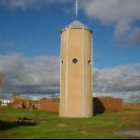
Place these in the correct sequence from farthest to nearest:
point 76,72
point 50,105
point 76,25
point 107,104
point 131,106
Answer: point 131,106 < point 107,104 < point 50,105 < point 76,25 < point 76,72

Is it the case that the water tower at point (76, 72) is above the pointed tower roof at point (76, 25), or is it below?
below

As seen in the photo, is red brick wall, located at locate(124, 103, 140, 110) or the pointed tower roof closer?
the pointed tower roof

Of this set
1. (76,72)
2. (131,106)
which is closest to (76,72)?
(76,72)

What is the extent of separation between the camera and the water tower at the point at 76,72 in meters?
43.6

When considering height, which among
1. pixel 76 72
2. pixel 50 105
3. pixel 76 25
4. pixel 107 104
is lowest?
pixel 50 105

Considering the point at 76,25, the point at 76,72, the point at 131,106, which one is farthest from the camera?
the point at 131,106

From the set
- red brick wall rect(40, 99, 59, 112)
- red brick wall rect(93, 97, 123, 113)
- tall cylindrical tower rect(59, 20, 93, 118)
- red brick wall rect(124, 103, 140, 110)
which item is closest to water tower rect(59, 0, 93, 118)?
tall cylindrical tower rect(59, 20, 93, 118)

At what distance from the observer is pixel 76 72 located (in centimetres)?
4388

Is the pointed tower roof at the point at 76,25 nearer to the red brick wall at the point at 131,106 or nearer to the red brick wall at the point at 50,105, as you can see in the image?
the red brick wall at the point at 50,105

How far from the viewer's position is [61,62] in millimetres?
45531

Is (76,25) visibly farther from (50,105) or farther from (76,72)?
(50,105)

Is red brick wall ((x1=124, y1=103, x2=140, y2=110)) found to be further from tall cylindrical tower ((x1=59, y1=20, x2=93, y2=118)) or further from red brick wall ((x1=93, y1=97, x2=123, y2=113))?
tall cylindrical tower ((x1=59, y1=20, x2=93, y2=118))

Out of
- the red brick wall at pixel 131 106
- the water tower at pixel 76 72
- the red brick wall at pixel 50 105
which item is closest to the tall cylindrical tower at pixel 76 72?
the water tower at pixel 76 72

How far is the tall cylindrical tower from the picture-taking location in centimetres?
4359
